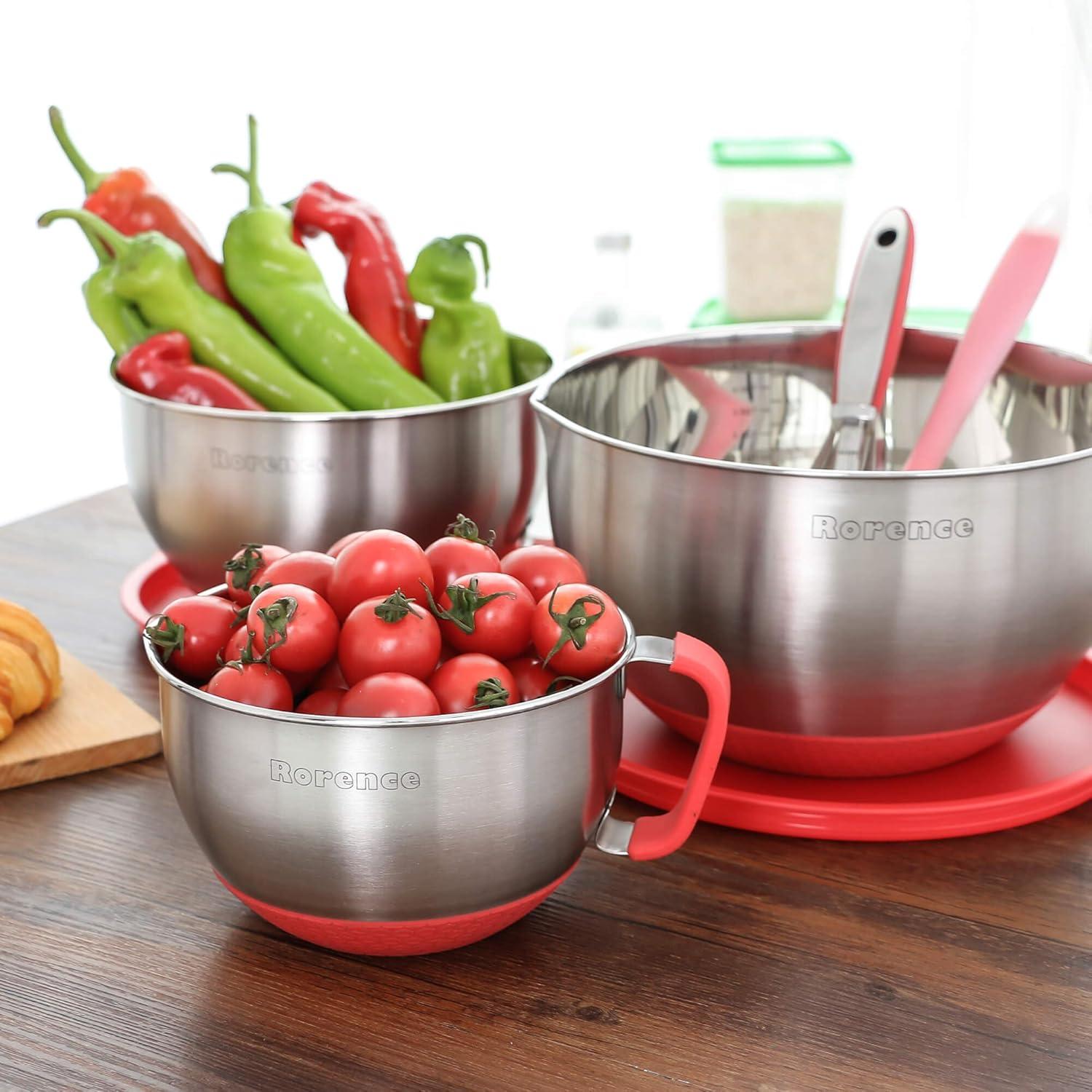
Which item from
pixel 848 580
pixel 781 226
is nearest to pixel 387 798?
pixel 848 580

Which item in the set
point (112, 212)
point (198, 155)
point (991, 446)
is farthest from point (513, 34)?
point (991, 446)

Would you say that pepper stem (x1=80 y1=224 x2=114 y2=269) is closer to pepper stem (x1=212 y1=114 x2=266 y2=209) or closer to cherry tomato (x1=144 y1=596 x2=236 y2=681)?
pepper stem (x1=212 y1=114 x2=266 y2=209)

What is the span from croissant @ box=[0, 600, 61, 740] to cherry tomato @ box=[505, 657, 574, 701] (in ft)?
1.01

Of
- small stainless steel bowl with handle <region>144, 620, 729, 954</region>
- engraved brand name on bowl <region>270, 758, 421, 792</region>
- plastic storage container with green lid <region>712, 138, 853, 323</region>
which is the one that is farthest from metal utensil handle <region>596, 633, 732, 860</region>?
plastic storage container with green lid <region>712, 138, 853, 323</region>

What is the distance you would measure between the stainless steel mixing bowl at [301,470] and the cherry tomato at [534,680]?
0.29 m

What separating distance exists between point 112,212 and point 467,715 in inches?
23.7

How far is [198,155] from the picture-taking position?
2.38 m

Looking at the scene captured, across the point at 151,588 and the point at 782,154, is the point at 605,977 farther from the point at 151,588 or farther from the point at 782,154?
Answer: the point at 782,154

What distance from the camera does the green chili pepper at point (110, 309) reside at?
2.88ft

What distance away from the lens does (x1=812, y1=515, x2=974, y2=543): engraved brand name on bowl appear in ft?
1.94

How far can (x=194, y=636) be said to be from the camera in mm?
551

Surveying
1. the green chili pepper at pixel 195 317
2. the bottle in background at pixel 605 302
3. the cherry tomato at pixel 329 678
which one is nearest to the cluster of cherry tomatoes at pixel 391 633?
the cherry tomato at pixel 329 678

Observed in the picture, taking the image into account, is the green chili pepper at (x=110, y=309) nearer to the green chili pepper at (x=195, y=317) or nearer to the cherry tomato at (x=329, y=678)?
the green chili pepper at (x=195, y=317)

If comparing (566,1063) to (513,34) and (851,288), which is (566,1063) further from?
(513,34)
